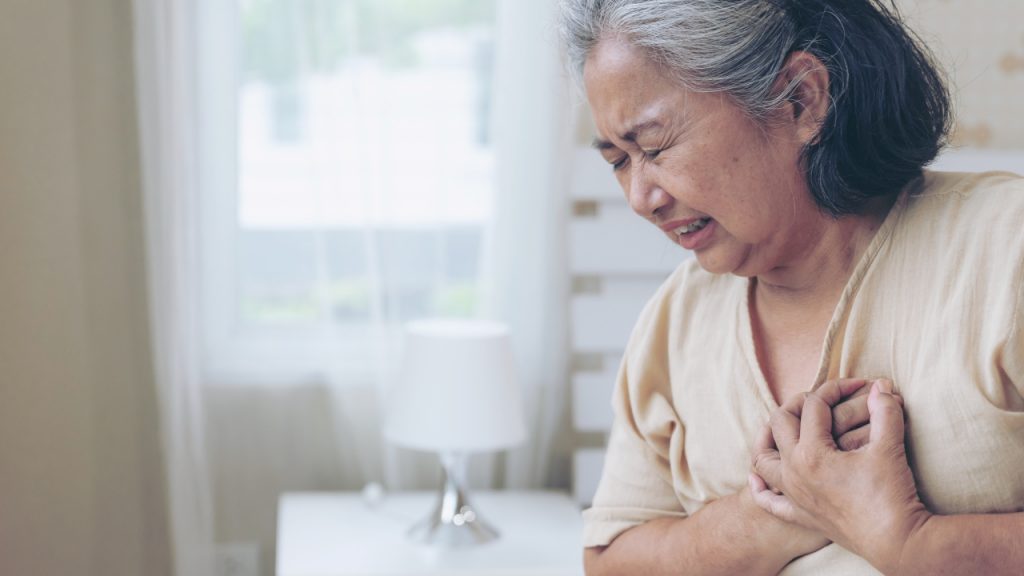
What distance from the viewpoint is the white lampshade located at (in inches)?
84.2

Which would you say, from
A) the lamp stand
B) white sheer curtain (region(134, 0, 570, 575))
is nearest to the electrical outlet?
white sheer curtain (region(134, 0, 570, 575))

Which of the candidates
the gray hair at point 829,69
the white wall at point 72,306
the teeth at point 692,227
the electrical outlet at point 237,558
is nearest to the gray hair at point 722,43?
the gray hair at point 829,69

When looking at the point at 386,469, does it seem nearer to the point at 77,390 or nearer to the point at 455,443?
the point at 455,443

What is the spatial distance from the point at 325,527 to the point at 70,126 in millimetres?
962

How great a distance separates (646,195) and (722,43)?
165 mm

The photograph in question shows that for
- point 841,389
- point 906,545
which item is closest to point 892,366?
point 841,389

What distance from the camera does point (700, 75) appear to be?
42.9 inches

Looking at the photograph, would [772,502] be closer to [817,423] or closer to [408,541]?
[817,423]

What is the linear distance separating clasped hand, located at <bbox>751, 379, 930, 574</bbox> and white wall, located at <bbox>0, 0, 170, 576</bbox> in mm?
1679

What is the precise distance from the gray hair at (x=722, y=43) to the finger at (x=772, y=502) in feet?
1.17

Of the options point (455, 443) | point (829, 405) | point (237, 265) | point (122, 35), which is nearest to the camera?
point (829, 405)

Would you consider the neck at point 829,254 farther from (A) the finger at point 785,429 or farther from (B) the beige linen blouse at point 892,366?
(A) the finger at point 785,429

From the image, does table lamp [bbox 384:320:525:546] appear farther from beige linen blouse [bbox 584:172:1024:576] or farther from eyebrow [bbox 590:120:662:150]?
eyebrow [bbox 590:120:662:150]

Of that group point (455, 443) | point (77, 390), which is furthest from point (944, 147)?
point (77, 390)
